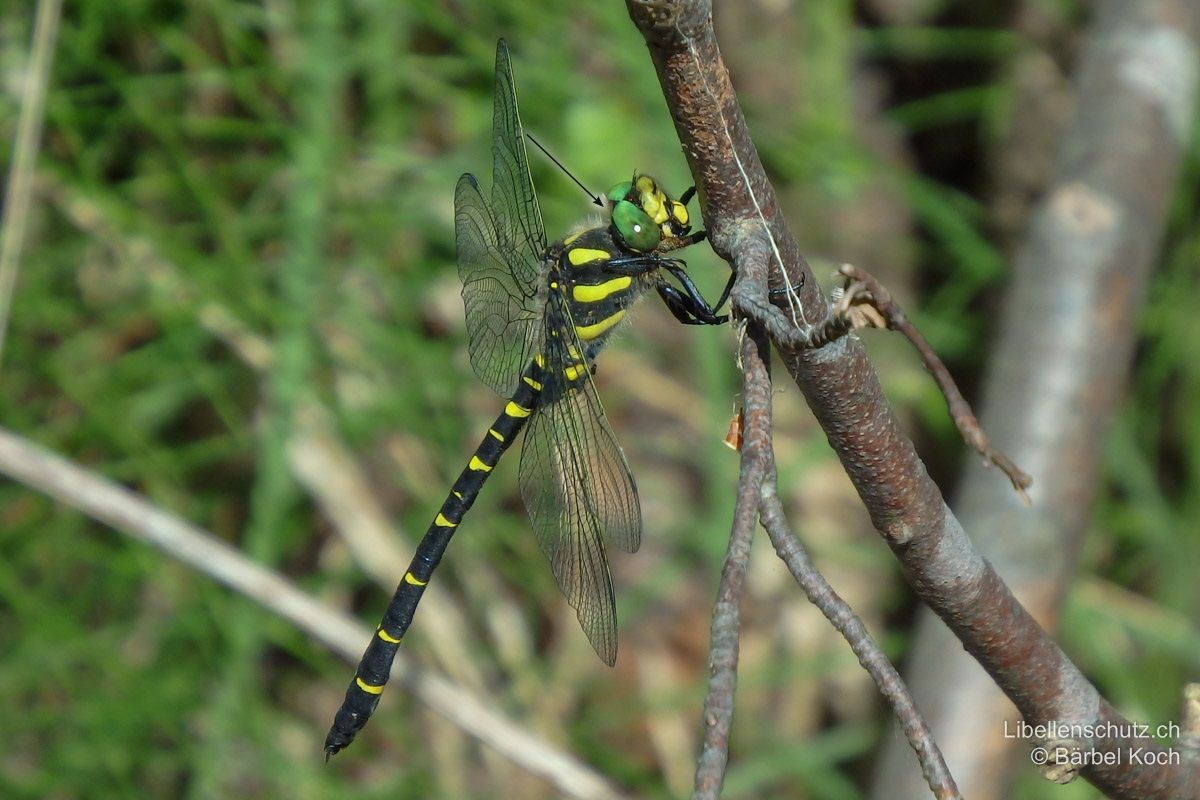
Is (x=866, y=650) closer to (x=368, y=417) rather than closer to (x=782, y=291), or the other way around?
(x=782, y=291)

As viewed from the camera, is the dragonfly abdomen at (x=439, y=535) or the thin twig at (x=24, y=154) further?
the thin twig at (x=24, y=154)

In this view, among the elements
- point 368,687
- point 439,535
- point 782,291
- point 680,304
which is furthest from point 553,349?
point 782,291

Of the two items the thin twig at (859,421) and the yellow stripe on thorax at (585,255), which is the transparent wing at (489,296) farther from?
the thin twig at (859,421)

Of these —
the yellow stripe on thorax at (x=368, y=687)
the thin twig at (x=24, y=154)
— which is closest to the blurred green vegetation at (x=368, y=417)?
the thin twig at (x=24, y=154)

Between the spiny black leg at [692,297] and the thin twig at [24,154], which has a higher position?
the spiny black leg at [692,297]

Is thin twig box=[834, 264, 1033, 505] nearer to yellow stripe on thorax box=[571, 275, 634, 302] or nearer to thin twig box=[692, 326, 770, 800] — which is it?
thin twig box=[692, 326, 770, 800]

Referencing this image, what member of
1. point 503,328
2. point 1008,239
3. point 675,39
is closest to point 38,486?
point 503,328

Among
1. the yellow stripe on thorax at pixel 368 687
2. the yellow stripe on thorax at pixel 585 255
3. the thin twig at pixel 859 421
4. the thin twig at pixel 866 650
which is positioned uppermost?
the yellow stripe on thorax at pixel 585 255
